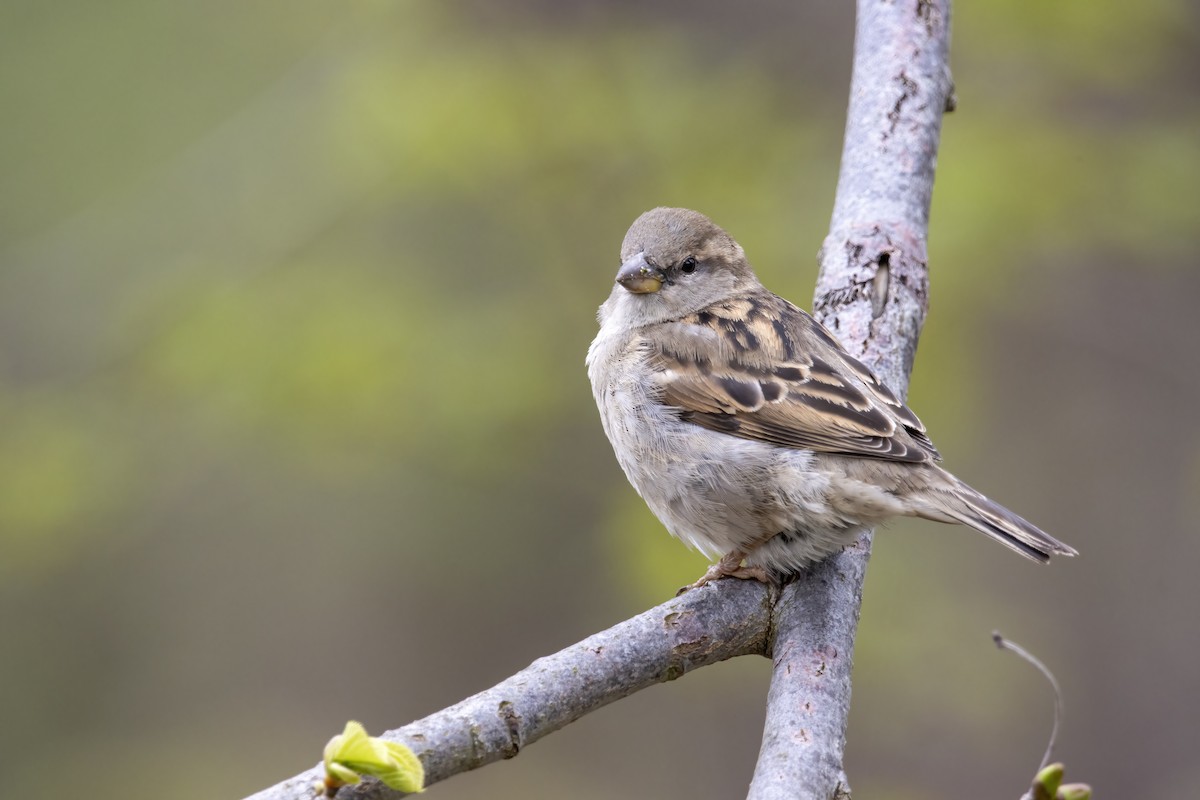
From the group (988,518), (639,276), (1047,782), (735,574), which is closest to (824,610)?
(735,574)

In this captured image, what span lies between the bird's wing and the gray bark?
15 centimetres

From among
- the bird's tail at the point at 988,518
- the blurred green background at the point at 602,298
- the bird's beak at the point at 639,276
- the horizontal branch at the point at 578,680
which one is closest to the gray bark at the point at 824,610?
the horizontal branch at the point at 578,680

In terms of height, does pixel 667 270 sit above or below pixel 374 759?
above

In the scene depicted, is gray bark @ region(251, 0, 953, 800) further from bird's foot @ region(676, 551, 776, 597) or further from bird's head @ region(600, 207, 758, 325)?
bird's head @ region(600, 207, 758, 325)

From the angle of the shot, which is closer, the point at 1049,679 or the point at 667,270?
the point at 1049,679

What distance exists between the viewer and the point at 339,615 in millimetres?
9297

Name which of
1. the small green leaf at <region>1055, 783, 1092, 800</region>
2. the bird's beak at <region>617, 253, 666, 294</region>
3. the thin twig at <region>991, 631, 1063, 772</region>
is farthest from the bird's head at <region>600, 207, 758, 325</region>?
the small green leaf at <region>1055, 783, 1092, 800</region>

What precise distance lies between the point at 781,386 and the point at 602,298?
258 centimetres

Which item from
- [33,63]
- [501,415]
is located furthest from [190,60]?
[501,415]

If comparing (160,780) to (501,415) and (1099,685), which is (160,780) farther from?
(1099,685)

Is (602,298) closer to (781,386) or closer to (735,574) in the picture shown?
(781,386)

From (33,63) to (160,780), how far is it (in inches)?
224

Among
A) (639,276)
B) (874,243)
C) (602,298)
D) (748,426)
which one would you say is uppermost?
(602,298)

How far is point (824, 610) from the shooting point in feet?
10.8
